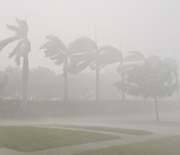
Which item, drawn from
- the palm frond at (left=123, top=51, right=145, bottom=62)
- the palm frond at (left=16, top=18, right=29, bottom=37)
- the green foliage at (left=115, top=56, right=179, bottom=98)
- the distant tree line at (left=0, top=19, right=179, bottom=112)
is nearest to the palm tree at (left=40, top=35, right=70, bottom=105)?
the distant tree line at (left=0, top=19, right=179, bottom=112)

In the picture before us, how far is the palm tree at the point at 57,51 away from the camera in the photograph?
31250 mm

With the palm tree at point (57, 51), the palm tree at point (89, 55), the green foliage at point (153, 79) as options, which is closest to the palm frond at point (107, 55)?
the palm tree at point (89, 55)

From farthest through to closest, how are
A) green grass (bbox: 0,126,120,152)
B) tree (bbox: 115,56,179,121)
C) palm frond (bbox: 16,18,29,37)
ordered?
palm frond (bbox: 16,18,29,37) → tree (bbox: 115,56,179,121) → green grass (bbox: 0,126,120,152)

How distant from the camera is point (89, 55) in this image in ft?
107

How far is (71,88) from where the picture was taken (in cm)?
5753

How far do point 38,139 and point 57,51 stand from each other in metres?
22.1

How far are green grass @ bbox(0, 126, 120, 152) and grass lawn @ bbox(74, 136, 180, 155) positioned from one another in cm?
145

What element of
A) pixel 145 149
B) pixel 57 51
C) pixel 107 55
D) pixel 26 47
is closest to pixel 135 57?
pixel 107 55

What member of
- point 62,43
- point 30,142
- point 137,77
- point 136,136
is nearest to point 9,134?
point 30,142

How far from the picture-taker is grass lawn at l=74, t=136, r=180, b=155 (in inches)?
353

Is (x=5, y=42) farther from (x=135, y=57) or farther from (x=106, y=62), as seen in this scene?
(x=135, y=57)

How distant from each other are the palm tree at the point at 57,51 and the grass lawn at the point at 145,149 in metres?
21.3

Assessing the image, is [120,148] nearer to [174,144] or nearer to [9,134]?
[174,144]

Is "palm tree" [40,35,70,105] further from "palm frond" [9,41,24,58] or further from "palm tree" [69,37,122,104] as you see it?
"palm frond" [9,41,24,58]
